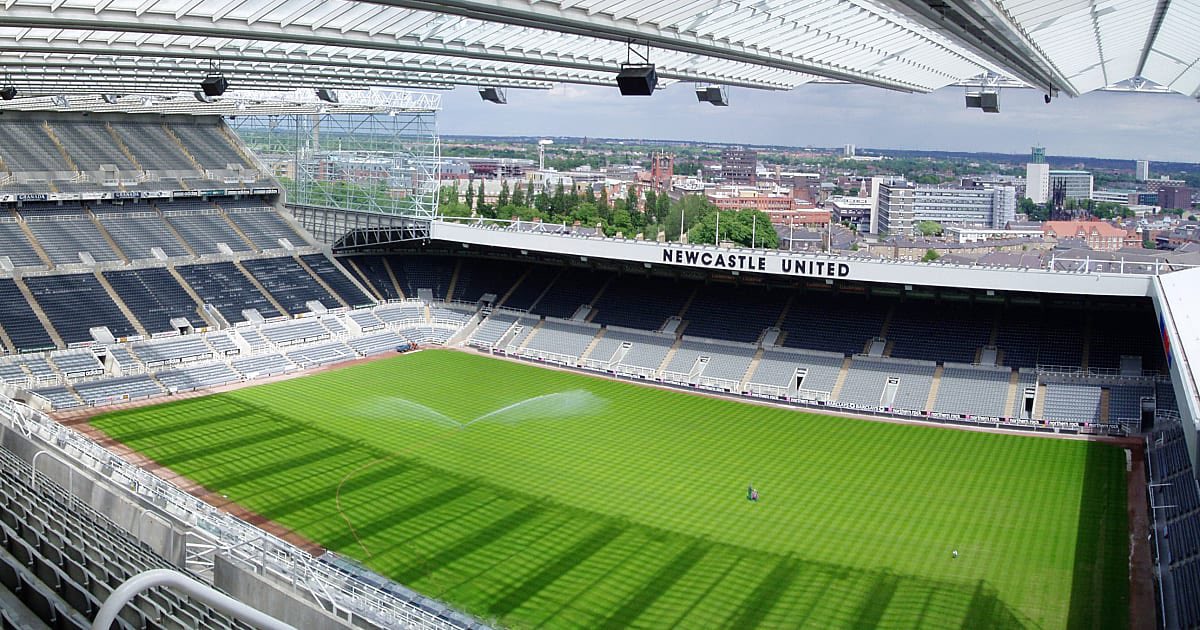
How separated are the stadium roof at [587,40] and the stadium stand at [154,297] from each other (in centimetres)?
1209

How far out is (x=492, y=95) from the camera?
26.2m

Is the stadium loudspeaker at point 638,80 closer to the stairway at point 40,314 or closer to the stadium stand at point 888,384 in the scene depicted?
the stadium stand at point 888,384

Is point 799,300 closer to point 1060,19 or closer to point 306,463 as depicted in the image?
point 306,463

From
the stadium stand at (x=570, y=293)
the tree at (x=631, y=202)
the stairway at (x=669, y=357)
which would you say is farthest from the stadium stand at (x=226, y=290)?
the tree at (x=631, y=202)

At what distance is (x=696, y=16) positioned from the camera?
1596 cm

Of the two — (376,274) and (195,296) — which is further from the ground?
(376,274)

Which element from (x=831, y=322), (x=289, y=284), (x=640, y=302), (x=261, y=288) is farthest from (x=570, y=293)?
(x=261, y=288)

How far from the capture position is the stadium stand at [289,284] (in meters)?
42.6

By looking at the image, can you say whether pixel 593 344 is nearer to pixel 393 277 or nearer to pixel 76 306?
pixel 393 277

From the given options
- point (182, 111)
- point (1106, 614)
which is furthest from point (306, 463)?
point (182, 111)

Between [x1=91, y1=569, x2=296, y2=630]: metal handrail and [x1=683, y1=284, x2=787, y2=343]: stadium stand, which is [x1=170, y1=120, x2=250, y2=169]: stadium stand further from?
[x1=91, y1=569, x2=296, y2=630]: metal handrail

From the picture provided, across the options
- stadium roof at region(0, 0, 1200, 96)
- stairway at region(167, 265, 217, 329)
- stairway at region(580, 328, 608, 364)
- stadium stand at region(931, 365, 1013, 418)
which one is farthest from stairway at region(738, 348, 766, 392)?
stairway at region(167, 265, 217, 329)

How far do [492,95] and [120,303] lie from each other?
66.3ft

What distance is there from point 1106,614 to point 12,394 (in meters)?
28.0
